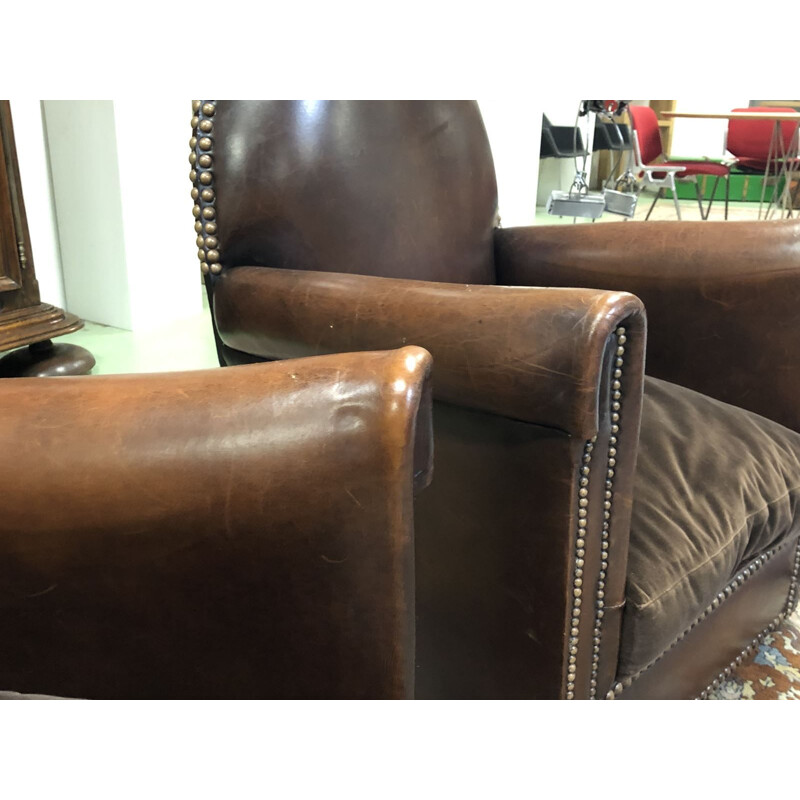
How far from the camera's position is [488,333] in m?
0.65

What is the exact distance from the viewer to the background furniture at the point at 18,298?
1651 mm

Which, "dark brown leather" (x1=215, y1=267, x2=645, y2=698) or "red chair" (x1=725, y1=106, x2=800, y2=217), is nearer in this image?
"dark brown leather" (x1=215, y1=267, x2=645, y2=698)

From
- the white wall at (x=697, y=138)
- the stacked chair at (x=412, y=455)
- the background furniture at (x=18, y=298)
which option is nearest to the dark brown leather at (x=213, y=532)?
the stacked chair at (x=412, y=455)

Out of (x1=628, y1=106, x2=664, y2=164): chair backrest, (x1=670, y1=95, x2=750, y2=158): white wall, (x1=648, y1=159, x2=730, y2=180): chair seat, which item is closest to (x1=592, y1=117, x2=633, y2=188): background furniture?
(x1=628, y1=106, x2=664, y2=164): chair backrest

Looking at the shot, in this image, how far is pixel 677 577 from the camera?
0.76 m

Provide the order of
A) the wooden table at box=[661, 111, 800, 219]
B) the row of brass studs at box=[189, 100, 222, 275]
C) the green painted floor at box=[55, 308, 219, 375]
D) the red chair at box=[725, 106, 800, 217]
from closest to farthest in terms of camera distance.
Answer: the row of brass studs at box=[189, 100, 222, 275]
the green painted floor at box=[55, 308, 219, 375]
the wooden table at box=[661, 111, 800, 219]
the red chair at box=[725, 106, 800, 217]

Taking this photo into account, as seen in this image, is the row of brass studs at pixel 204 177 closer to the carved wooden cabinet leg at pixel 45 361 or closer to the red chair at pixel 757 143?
the carved wooden cabinet leg at pixel 45 361

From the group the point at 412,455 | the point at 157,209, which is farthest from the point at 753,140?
the point at 412,455

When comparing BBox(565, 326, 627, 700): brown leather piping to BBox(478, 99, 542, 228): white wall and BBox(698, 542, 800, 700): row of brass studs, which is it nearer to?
BBox(698, 542, 800, 700): row of brass studs

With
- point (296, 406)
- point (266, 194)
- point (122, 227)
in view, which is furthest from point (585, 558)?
point (122, 227)

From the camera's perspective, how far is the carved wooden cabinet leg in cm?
185

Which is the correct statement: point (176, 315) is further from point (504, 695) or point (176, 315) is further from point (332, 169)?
point (504, 695)

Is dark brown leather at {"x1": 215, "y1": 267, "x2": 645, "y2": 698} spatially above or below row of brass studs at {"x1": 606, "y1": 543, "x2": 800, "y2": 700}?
above

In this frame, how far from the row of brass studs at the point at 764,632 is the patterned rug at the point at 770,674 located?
2cm
